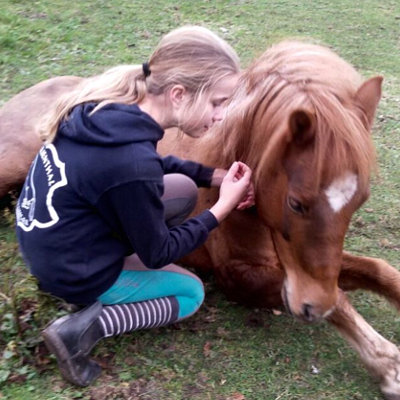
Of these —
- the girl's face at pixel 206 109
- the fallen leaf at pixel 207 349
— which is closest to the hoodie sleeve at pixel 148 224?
the girl's face at pixel 206 109

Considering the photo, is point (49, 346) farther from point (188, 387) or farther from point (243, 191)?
point (243, 191)

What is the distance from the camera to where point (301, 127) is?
2.36 metres

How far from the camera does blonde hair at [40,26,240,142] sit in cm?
255

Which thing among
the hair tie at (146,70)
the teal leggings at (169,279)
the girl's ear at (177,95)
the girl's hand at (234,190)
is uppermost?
the hair tie at (146,70)

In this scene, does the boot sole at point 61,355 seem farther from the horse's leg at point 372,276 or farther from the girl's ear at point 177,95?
the horse's leg at point 372,276

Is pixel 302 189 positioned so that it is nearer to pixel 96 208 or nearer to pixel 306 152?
pixel 306 152

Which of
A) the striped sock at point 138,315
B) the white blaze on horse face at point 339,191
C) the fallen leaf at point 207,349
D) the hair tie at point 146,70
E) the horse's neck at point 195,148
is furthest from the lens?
the horse's neck at point 195,148

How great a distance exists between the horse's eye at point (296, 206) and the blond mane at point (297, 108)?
126 millimetres

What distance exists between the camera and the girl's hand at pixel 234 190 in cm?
268

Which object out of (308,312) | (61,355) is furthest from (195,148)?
(61,355)

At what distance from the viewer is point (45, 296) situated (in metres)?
2.81

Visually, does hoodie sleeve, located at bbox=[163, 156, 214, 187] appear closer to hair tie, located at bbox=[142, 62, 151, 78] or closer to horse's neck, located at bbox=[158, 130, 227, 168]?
horse's neck, located at bbox=[158, 130, 227, 168]

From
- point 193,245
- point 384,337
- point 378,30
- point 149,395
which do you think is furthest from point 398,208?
point 378,30

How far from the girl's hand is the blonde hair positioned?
1.20ft
